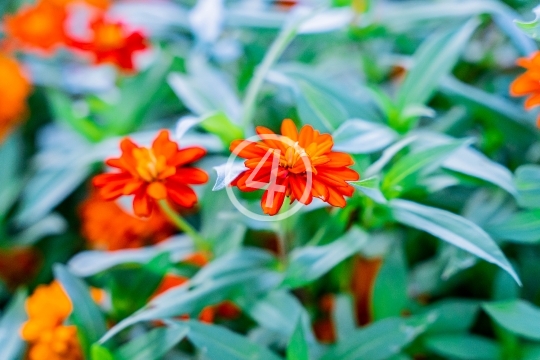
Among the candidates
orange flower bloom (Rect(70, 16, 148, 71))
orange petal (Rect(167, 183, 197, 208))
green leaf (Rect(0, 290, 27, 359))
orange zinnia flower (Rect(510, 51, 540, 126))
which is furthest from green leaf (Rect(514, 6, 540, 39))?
green leaf (Rect(0, 290, 27, 359))

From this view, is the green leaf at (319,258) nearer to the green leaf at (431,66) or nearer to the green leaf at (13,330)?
the green leaf at (431,66)

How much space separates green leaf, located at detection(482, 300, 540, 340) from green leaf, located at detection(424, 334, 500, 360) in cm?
5

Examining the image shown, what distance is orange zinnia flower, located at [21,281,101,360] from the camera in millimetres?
481

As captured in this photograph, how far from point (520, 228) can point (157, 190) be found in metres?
0.29

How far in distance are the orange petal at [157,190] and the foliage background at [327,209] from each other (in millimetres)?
69

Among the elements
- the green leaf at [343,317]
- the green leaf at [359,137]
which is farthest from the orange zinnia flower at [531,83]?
the green leaf at [343,317]

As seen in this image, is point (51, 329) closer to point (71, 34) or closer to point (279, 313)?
point (279, 313)

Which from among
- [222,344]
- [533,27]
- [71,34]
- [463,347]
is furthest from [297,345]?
[71,34]

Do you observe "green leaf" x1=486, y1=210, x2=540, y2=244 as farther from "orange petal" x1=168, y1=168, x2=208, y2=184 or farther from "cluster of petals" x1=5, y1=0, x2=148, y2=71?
"cluster of petals" x1=5, y1=0, x2=148, y2=71

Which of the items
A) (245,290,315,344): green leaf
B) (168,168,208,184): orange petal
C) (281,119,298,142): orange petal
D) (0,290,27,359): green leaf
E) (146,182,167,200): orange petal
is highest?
(281,119,298,142): orange petal

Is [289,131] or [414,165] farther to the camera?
[414,165]

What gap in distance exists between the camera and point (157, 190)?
1.22 ft

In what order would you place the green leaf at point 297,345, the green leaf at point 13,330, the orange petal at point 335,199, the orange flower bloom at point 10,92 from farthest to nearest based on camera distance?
1. the orange flower bloom at point 10,92
2. the green leaf at point 13,330
3. the green leaf at point 297,345
4. the orange petal at point 335,199

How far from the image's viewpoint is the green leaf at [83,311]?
0.47 meters
